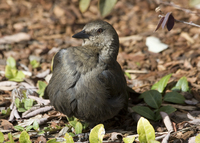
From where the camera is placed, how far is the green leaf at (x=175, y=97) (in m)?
3.89

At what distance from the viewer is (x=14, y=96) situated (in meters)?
3.97

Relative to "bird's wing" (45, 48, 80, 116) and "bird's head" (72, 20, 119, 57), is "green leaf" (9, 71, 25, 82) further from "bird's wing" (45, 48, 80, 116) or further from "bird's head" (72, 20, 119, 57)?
"bird's head" (72, 20, 119, 57)

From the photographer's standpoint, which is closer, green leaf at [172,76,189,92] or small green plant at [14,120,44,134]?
small green plant at [14,120,44,134]

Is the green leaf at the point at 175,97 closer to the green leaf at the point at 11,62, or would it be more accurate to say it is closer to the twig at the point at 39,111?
the twig at the point at 39,111

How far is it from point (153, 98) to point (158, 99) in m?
0.07

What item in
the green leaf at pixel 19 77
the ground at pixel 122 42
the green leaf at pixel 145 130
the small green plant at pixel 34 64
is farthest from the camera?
the small green plant at pixel 34 64

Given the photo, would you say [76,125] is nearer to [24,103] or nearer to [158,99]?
[24,103]

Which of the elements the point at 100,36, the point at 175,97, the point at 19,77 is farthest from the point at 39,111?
the point at 175,97

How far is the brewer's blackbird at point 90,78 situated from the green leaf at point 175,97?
2.50ft

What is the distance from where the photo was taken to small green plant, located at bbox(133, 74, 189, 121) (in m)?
3.68

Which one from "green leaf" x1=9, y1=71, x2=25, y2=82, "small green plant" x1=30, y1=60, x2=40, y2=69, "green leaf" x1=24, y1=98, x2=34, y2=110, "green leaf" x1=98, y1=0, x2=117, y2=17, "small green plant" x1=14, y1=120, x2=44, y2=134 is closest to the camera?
"green leaf" x1=98, y1=0, x2=117, y2=17

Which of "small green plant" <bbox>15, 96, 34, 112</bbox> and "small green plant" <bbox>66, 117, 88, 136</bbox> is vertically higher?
"small green plant" <bbox>15, 96, 34, 112</bbox>

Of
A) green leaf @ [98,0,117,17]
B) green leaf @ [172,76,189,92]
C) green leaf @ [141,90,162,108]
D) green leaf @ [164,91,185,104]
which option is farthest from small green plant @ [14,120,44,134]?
green leaf @ [172,76,189,92]

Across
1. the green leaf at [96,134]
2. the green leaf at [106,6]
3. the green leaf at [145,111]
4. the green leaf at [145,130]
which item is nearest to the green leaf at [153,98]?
the green leaf at [145,111]
